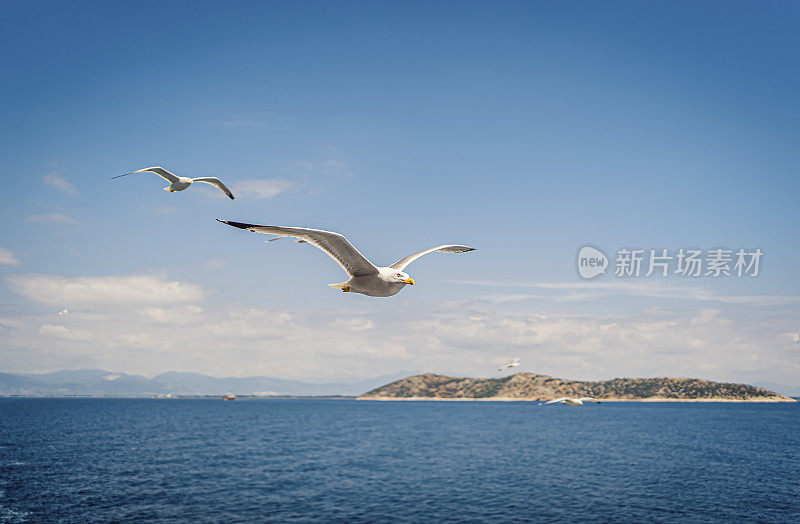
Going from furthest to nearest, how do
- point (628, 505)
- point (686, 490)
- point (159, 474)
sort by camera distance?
point (159, 474) < point (686, 490) < point (628, 505)

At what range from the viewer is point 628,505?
53125 mm

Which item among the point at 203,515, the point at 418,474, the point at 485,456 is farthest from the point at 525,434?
the point at 203,515

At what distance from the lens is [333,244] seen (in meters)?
8.80

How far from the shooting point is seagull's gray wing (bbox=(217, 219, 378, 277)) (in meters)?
6.62

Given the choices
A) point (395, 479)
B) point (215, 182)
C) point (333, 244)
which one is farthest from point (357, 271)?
point (395, 479)

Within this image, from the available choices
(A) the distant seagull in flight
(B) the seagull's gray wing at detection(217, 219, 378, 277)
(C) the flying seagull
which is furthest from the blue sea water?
(B) the seagull's gray wing at detection(217, 219, 378, 277)

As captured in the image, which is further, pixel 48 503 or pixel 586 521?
pixel 48 503

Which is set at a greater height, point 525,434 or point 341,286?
point 341,286

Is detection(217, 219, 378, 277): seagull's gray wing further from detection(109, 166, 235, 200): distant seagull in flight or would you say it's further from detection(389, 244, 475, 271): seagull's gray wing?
detection(109, 166, 235, 200): distant seagull in flight

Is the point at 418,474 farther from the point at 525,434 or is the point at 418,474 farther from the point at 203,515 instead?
the point at 525,434

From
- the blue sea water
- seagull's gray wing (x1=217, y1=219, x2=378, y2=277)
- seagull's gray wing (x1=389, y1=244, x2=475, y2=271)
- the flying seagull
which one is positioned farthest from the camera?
the blue sea water

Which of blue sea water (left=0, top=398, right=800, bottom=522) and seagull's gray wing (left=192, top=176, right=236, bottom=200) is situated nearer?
seagull's gray wing (left=192, top=176, right=236, bottom=200)

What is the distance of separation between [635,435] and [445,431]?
2079 inches

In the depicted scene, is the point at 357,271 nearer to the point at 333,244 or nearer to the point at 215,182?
the point at 333,244
